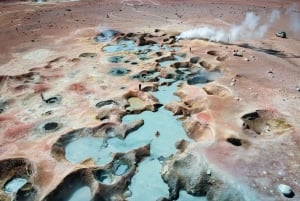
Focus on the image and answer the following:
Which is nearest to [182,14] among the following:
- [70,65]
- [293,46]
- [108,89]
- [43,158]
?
[293,46]

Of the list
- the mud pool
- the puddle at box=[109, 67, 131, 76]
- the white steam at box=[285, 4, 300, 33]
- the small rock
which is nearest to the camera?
the small rock

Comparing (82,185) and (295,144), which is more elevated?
(295,144)

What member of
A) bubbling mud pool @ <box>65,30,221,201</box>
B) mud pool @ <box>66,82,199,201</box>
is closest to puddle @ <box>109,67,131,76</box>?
bubbling mud pool @ <box>65,30,221,201</box>

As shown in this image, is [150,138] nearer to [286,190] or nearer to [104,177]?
[104,177]

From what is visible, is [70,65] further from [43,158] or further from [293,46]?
[293,46]

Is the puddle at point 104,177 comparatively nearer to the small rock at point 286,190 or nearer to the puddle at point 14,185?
the puddle at point 14,185

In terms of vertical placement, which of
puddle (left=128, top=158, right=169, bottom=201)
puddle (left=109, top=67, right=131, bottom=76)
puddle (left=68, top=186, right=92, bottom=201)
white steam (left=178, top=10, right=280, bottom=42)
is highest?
white steam (left=178, top=10, right=280, bottom=42)

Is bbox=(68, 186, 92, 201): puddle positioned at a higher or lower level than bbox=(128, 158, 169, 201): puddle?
lower

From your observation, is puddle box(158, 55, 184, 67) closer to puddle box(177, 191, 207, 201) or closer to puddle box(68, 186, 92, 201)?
puddle box(177, 191, 207, 201)
